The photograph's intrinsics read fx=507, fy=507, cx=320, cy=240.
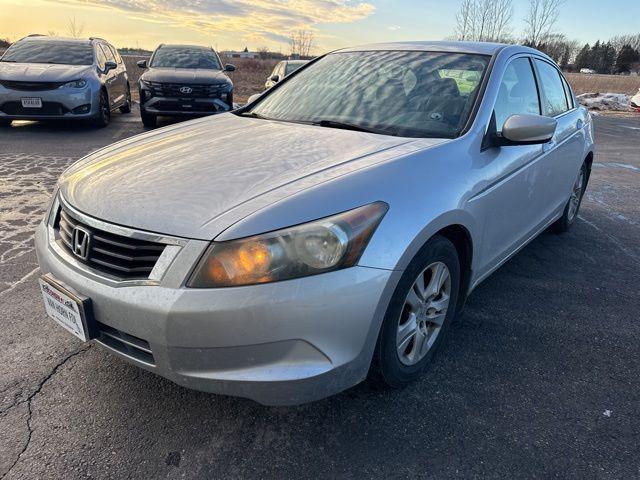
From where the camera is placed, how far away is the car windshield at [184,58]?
10305 millimetres

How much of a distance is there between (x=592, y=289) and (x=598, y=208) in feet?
8.21

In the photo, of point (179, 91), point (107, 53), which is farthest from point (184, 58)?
point (107, 53)

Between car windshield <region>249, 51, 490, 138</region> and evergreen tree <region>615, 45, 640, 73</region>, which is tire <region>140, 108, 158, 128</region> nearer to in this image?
car windshield <region>249, 51, 490, 138</region>

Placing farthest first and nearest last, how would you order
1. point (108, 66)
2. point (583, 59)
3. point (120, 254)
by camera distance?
point (583, 59)
point (108, 66)
point (120, 254)

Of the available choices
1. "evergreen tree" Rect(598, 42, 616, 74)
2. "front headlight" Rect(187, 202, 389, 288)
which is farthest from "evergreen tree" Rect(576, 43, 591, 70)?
"front headlight" Rect(187, 202, 389, 288)

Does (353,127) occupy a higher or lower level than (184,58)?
higher

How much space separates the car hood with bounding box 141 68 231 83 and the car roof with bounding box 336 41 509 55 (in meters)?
6.55

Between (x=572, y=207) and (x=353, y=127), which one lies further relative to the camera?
(x=572, y=207)

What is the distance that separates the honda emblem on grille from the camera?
1.94 m

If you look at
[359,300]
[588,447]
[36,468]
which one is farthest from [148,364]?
[588,447]

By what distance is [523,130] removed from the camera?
8.34 ft

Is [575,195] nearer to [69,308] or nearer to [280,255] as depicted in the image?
[280,255]

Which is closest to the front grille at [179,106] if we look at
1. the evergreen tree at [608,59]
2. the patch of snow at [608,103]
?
the patch of snow at [608,103]

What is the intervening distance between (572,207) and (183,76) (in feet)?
24.1
